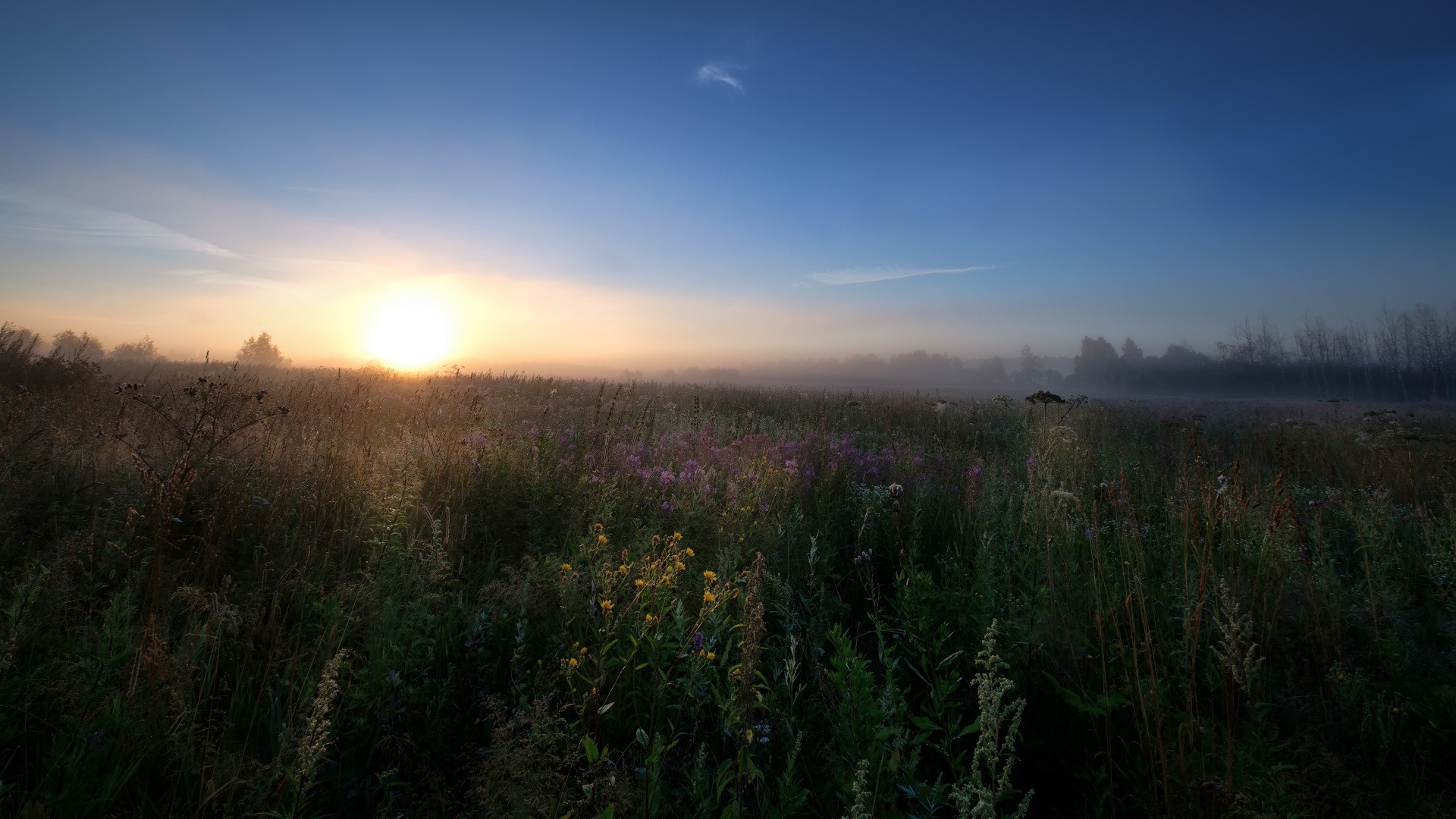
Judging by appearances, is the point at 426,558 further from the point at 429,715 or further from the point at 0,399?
the point at 0,399

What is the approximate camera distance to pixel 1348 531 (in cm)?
511

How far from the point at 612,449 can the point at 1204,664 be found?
4.45 meters

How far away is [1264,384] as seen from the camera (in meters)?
69.3

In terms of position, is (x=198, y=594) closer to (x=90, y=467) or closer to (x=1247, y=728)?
(x=90, y=467)

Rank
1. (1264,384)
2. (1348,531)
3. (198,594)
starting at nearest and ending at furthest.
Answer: (198,594) → (1348,531) → (1264,384)

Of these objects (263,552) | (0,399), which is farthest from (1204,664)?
(0,399)

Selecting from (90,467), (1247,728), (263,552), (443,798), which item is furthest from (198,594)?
(1247,728)

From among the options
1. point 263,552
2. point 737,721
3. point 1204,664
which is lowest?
point 1204,664

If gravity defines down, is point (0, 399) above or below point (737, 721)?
above

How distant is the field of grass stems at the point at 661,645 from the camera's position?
185 cm

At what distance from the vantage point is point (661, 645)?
2385 millimetres

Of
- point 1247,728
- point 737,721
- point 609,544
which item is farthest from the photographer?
point 609,544

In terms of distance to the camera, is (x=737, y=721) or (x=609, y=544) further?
(x=609, y=544)

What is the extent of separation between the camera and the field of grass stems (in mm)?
1854
